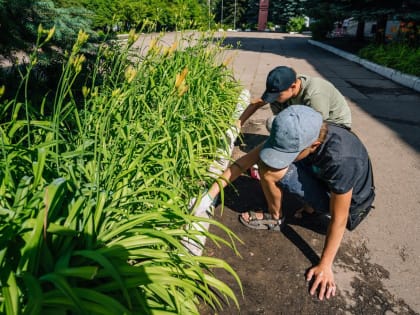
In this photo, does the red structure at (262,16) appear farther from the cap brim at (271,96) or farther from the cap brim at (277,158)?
the cap brim at (277,158)

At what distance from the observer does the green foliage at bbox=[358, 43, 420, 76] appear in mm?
7684

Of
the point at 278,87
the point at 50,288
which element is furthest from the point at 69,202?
the point at 278,87

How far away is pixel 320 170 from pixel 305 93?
980 millimetres

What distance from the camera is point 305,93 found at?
274 centimetres

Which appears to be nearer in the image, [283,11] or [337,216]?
[337,216]

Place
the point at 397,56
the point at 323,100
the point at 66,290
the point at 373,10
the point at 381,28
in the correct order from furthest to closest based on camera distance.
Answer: the point at 381,28, the point at 373,10, the point at 397,56, the point at 323,100, the point at 66,290

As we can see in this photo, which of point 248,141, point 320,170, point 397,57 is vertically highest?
point 397,57

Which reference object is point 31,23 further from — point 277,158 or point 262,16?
point 262,16

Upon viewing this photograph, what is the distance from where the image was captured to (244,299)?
6.15 ft

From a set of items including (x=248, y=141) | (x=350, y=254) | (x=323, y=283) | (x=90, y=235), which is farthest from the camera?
(x=248, y=141)

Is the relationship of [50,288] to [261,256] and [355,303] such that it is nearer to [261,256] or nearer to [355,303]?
[261,256]

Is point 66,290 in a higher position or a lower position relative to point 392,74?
lower

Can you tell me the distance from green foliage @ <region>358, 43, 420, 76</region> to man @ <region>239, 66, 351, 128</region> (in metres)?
5.91

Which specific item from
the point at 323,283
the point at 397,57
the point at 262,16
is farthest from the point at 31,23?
the point at 262,16
